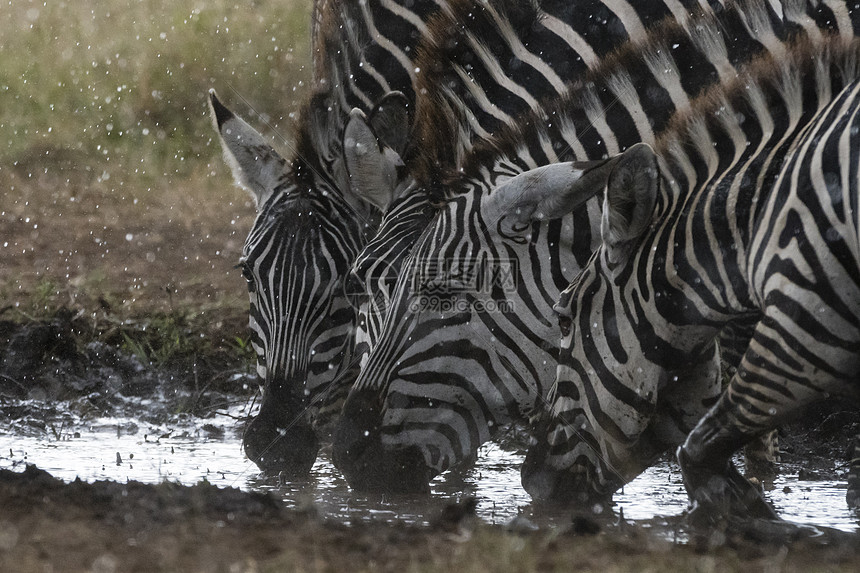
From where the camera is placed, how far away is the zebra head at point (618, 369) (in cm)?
454

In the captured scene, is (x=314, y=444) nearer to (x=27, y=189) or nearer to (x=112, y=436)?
(x=112, y=436)

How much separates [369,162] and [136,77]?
10459 mm

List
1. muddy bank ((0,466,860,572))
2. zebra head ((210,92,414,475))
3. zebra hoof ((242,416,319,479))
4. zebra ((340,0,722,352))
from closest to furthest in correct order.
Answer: muddy bank ((0,466,860,572)), zebra ((340,0,722,352)), zebra hoof ((242,416,319,479)), zebra head ((210,92,414,475))

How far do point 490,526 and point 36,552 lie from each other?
5.14ft

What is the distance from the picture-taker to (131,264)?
37.2 feet

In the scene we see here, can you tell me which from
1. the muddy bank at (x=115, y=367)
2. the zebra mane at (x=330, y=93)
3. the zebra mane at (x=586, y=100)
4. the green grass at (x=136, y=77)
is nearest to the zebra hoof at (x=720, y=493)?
the zebra mane at (x=586, y=100)

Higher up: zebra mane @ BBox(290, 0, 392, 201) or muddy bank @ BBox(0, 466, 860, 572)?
zebra mane @ BBox(290, 0, 392, 201)

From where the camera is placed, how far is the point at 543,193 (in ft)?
16.2

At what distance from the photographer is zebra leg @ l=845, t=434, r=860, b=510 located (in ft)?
17.2

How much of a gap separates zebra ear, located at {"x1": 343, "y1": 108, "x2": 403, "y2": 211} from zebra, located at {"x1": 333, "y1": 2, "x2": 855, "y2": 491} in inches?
29.4

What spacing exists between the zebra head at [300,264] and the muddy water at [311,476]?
1.10ft

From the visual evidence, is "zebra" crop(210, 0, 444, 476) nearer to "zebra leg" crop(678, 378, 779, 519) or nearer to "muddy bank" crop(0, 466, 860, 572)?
"muddy bank" crop(0, 466, 860, 572)

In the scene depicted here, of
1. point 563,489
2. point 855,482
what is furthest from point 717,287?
point 855,482

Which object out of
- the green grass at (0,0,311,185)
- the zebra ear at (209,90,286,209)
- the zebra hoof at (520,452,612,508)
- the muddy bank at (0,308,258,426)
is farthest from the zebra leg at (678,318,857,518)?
the green grass at (0,0,311,185)
